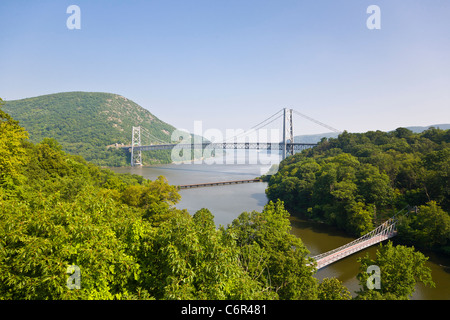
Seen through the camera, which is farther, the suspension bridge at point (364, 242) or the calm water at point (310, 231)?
the suspension bridge at point (364, 242)

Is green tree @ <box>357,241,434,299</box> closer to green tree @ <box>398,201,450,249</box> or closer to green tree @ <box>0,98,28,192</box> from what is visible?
green tree @ <box>398,201,450,249</box>

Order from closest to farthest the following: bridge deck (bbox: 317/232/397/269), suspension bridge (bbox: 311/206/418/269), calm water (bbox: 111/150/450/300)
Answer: calm water (bbox: 111/150/450/300), bridge deck (bbox: 317/232/397/269), suspension bridge (bbox: 311/206/418/269)

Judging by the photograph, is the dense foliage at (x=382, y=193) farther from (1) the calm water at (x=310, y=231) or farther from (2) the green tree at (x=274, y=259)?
(2) the green tree at (x=274, y=259)

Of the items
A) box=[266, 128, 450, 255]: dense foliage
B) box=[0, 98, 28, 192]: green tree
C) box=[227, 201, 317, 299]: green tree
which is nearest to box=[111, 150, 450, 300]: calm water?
box=[266, 128, 450, 255]: dense foliage

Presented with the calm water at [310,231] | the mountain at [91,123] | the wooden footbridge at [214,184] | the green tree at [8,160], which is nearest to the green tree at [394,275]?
the calm water at [310,231]

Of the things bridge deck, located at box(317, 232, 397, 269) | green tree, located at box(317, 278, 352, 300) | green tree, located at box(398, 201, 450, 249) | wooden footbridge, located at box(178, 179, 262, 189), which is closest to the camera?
green tree, located at box(317, 278, 352, 300)
